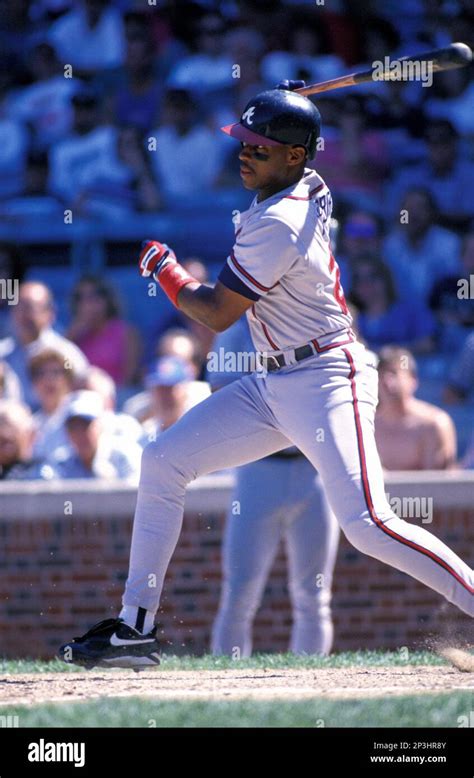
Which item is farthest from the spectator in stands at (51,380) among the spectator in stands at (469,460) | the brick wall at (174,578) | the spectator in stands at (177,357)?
the spectator in stands at (469,460)

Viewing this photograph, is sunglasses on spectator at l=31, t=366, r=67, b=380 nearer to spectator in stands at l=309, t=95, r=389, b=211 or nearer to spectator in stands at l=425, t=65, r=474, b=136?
spectator in stands at l=309, t=95, r=389, b=211

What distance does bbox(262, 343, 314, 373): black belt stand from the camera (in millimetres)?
4609

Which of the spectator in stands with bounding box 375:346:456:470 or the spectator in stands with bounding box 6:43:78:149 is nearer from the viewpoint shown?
the spectator in stands with bounding box 375:346:456:470

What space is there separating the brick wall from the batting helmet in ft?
11.7

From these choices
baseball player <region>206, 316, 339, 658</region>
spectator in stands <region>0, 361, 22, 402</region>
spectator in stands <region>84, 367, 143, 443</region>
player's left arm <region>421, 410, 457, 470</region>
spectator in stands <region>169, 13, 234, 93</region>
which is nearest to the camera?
baseball player <region>206, 316, 339, 658</region>

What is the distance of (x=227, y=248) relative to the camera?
9.69 m

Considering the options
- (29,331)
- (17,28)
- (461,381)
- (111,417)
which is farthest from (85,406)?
(17,28)

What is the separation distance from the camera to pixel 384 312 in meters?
9.27

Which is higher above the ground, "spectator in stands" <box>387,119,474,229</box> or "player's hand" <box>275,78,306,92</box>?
"spectator in stands" <box>387,119,474,229</box>

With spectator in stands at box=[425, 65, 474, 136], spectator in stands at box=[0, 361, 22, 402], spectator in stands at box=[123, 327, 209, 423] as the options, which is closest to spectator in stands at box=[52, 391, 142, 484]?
spectator in stands at box=[123, 327, 209, 423]

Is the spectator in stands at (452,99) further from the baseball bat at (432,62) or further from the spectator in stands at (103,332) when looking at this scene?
the baseball bat at (432,62)

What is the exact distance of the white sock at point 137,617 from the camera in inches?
186

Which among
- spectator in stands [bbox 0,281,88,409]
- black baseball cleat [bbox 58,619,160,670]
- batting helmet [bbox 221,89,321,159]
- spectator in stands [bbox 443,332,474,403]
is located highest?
spectator in stands [bbox 0,281,88,409]

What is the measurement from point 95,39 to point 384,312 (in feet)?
11.8
